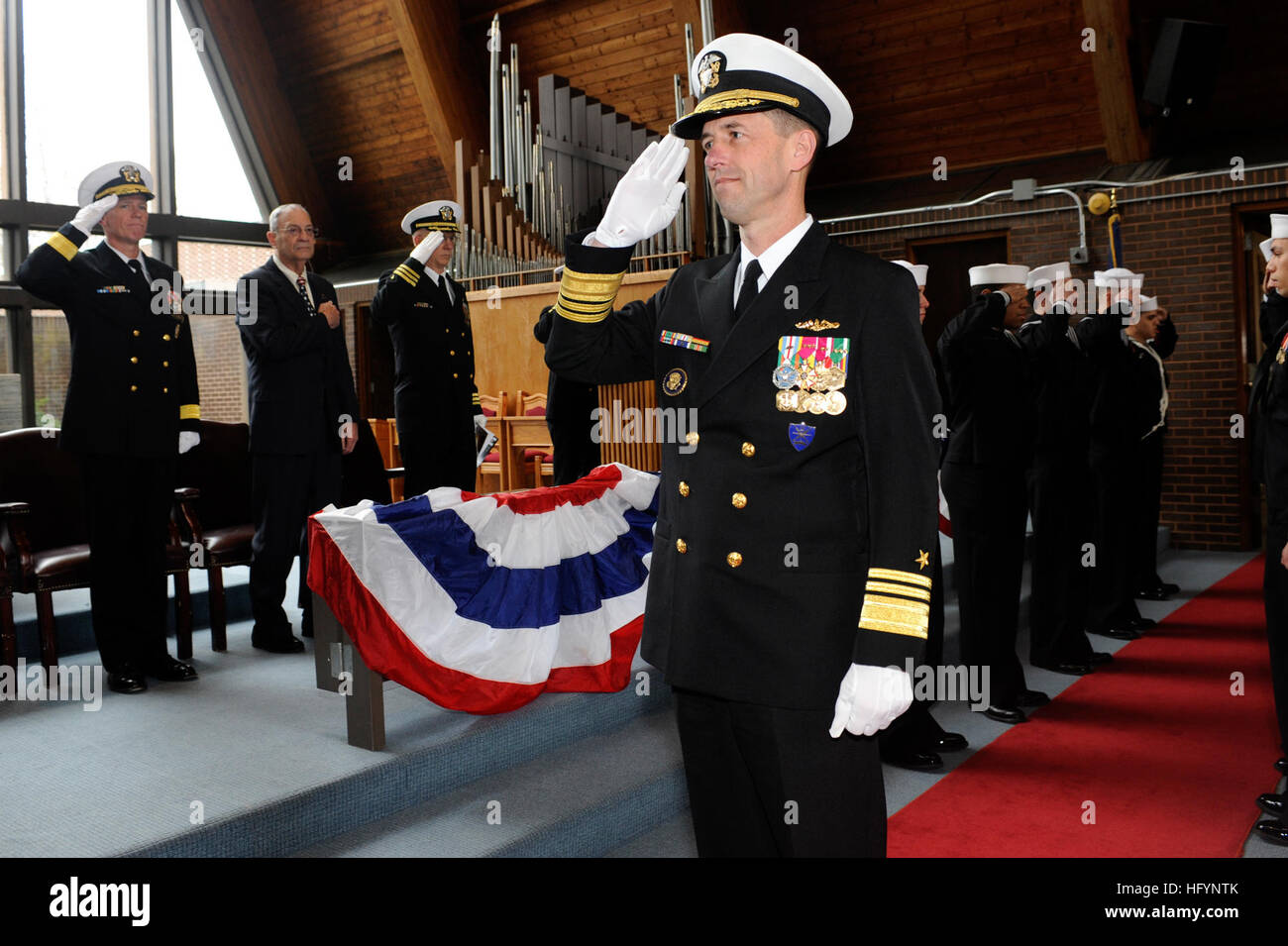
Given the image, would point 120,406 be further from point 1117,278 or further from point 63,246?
point 1117,278

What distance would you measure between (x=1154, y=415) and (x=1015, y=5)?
360 cm

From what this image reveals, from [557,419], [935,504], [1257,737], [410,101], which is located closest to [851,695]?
[935,504]

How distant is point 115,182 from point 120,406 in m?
0.69

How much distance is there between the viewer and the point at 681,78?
316 inches

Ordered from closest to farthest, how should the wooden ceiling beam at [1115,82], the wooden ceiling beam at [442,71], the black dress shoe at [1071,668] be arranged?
the black dress shoe at [1071,668] < the wooden ceiling beam at [1115,82] < the wooden ceiling beam at [442,71]

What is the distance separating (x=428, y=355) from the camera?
14.1ft

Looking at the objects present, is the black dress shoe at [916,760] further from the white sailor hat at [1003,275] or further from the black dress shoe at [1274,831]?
the white sailor hat at [1003,275]

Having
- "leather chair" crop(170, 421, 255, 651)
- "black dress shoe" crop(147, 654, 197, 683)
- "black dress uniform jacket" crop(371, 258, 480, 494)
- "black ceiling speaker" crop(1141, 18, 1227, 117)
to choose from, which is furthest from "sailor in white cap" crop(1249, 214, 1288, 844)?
"black ceiling speaker" crop(1141, 18, 1227, 117)

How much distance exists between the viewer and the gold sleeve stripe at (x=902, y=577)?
51.9 inches

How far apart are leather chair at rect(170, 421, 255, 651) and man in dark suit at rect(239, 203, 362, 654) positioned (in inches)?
4.9

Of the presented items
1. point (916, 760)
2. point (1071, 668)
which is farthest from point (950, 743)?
point (1071, 668)

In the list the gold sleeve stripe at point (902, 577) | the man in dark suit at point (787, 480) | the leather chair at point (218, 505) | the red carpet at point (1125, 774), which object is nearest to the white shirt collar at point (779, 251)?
the man in dark suit at point (787, 480)

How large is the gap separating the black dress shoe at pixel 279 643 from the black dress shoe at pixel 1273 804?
10.2 ft

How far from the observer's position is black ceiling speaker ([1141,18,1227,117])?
663cm
